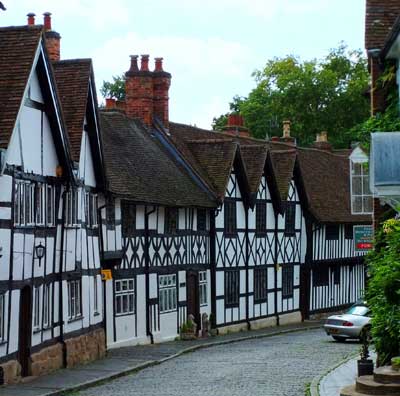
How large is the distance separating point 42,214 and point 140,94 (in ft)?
57.4

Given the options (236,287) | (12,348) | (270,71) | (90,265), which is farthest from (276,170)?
(270,71)

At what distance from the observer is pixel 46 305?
24812 millimetres

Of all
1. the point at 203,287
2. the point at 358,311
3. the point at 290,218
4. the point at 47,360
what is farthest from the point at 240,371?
the point at 290,218

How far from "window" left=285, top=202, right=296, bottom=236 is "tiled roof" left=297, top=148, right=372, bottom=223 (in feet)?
4.07

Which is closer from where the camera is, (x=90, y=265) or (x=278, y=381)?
(x=278, y=381)

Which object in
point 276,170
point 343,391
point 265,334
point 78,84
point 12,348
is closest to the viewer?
point 343,391

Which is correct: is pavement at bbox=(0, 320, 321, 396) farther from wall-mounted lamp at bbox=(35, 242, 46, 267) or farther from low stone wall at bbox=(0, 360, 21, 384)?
wall-mounted lamp at bbox=(35, 242, 46, 267)

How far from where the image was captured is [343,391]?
62.2 feet

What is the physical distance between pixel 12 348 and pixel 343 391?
23.3 feet

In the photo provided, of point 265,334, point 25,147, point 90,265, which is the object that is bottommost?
point 265,334

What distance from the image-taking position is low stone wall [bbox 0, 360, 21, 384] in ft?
71.2

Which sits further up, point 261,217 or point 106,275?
point 261,217

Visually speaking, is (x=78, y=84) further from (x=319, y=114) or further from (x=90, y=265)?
(x=319, y=114)

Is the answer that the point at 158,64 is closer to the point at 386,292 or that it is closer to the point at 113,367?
the point at 113,367
